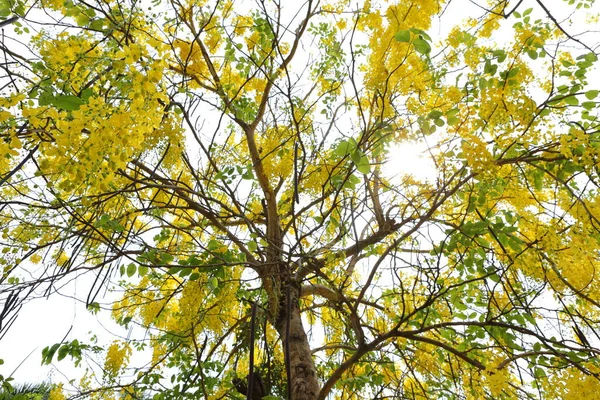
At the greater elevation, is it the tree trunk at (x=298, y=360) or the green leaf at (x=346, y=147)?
the green leaf at (x=346, y=147)

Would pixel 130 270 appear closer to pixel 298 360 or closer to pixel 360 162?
pixel 298 360

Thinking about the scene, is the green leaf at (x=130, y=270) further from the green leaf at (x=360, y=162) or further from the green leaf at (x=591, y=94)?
the green leaf at (x=591, y=94)

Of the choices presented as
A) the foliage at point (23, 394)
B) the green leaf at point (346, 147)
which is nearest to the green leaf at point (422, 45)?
the green leaf at point (346, 147)

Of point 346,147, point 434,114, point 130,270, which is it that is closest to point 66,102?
point 346,147

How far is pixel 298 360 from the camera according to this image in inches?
91.7

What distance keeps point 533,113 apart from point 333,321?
2172 mm

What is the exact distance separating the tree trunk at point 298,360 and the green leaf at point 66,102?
1.37 meters

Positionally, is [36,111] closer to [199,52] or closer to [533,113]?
[199,52]

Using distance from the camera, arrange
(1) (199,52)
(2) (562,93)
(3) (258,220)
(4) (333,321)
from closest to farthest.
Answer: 1. (2) (562,93)
2. (1) (199,52)
3. (4) (333,321)
4. (3) (258,220)

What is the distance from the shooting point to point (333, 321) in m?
3.30

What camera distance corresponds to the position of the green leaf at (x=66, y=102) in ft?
3.35

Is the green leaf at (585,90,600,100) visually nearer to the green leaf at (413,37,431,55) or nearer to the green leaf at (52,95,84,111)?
the green leaf at (413,37,431,55)

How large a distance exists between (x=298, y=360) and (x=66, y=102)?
1.90 metres

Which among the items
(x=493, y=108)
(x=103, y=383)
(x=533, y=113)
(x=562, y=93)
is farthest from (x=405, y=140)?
(x=103, y=383)
